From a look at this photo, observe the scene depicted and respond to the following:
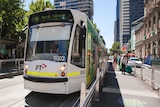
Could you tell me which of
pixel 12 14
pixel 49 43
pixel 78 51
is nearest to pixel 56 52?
pixel 49 43

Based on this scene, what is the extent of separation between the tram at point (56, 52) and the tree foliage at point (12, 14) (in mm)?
16999

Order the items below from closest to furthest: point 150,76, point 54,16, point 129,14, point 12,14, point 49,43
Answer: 1. point 49,43
2. point 54,16
3. point 150,76
4. point 12,14
5. point 129,14

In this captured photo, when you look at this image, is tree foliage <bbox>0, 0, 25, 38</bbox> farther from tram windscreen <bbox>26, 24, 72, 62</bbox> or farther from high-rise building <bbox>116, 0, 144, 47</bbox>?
high-rise building <bbox>116, 0, 144, 47</bbox>

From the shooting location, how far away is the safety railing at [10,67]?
46.0 feet

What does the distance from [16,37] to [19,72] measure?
17.9 m

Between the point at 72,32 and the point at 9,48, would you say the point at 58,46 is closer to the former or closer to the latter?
the point at 72,32

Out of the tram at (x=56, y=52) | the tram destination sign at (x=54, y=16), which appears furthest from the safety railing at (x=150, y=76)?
the tram destination sign at (x=54, y=16)

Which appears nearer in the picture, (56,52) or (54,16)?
(56,52)

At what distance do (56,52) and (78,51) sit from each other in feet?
2.85

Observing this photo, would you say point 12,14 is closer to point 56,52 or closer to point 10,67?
point 10,67

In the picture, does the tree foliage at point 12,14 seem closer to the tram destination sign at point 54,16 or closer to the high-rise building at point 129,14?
the tram destination sign at point 54,16

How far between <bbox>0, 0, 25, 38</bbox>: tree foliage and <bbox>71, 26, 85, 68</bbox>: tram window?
17681 mm

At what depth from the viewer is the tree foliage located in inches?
926

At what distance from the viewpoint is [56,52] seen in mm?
6812
